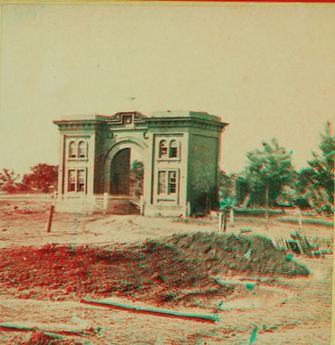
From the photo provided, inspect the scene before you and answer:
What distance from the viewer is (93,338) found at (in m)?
4.43

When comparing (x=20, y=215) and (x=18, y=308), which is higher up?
(x=20, y=215)

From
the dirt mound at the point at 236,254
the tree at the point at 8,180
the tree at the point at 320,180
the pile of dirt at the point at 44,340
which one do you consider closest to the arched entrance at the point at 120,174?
the dirt mound at the point at 236,254

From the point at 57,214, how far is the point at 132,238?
1.41 m

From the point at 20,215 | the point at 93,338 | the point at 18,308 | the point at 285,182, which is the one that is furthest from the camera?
the point at 20,215

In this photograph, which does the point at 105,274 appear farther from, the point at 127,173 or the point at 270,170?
the point at 270,170

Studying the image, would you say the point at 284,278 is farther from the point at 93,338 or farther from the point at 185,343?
the point at 93,338

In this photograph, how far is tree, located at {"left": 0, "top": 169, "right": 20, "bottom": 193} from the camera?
5.56 meters

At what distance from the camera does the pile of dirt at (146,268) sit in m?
4.90

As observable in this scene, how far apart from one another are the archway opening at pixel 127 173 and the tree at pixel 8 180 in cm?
174

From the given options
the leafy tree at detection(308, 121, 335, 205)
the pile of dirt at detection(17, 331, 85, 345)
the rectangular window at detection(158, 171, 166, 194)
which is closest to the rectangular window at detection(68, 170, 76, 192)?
the rectangular window at detection(158, 171, 166, 194)

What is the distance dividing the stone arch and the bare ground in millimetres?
703

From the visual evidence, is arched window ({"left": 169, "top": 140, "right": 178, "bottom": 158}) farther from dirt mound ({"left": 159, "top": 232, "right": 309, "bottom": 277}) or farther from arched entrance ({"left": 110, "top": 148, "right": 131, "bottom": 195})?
dirt mound ({"left": 159, "top": 232, "right": 309, "bottom": 277})

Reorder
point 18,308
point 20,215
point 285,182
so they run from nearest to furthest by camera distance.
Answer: point 18,308
point 285,182
point 20,215

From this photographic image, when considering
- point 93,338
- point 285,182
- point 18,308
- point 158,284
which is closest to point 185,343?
point 158,284
